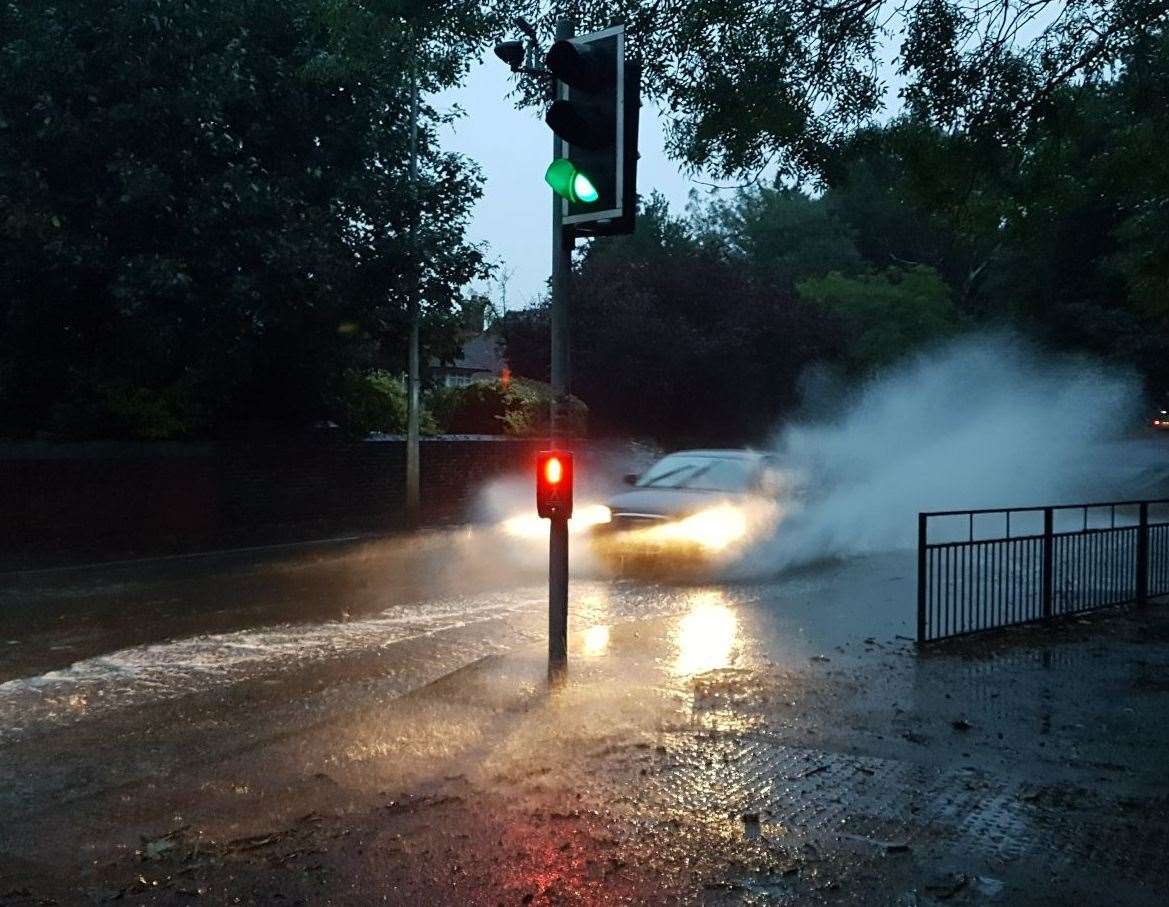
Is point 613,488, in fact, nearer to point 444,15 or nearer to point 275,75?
point 275,75

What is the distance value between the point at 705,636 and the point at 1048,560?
3208 millimetres

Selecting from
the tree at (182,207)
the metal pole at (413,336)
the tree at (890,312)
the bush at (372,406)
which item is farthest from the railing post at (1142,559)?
the tree at (890,312)

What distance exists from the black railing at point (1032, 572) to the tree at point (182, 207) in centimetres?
891

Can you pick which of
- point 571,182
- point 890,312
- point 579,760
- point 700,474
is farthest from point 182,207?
point 890,312

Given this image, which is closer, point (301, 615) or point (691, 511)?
point (301, 615)

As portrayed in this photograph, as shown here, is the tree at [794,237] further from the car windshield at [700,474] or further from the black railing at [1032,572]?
the black railing at [1032,572]

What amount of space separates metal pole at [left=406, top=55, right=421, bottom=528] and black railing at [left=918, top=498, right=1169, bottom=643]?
33.2ft

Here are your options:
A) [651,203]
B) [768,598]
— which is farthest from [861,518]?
[651,203]

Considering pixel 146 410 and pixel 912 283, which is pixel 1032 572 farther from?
pixel 912 283

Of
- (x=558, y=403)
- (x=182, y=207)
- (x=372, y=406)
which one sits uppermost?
(x=182, y=207)

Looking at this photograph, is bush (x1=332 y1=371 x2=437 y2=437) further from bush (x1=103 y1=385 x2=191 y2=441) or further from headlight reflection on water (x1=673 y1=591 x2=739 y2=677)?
headlight reflection on water (x1=673 y1=591 x2=739 y2=677)

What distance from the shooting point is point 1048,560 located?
10750 millimetres

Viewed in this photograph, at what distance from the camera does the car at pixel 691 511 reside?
14.1 m

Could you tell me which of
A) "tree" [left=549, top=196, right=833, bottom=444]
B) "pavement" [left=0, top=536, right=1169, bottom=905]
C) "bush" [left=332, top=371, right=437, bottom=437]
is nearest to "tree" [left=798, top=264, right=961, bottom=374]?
Result: "tree" [left=549, top=196, right=833, bottom=444]
